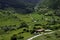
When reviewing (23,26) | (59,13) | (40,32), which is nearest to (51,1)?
(59,13)

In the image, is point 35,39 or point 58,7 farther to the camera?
point 58,7

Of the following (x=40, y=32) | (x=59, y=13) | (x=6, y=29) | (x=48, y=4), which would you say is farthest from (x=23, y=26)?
(x=48, y=4)

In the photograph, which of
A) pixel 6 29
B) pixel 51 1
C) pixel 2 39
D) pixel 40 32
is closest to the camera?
pixel 2 39

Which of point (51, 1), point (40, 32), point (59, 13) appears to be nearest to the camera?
point (40, 32)

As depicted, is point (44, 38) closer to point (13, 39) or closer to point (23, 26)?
point (13, 39)

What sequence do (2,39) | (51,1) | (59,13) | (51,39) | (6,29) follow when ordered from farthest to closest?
(51,1)
(59,13)
(6,29)
(2,39)
(51,39)

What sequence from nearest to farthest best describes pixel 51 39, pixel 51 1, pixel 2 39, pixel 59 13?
1. pixel 51 39
2. pixel 2 39
3. pixel 59 13
4. pixel 51 1

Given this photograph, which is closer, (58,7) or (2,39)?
(2,39)

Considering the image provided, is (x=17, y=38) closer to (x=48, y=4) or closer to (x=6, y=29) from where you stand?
(x=6, y=29)
